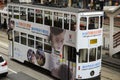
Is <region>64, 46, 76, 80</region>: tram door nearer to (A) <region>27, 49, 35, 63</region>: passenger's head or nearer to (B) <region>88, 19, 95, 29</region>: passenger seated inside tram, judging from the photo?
(B) <region>88, 19, 95, 29</region>: passenger seated inside tram

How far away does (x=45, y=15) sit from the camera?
19.7 m

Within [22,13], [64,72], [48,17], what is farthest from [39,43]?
[64,72]

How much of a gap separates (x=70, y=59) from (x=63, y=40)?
119 centimetres

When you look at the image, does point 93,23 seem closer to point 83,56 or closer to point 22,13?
point 83,56

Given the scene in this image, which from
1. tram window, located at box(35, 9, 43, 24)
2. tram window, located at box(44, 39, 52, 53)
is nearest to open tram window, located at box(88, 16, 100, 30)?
tram window, located at box(44, 39, 52, 53)

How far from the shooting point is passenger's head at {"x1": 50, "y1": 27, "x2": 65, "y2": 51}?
1830cm

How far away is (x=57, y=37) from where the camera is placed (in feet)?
61.2

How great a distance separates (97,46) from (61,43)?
2.08 metres

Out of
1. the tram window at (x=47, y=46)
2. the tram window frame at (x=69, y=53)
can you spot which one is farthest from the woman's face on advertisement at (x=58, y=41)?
the tram window at (x=47, y=46)

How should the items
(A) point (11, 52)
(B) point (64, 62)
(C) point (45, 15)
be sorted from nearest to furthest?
1. (B) point (64, 62)
2. (C) point (45, 15)
3. (A) point (11, 52)

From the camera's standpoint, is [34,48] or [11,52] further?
[11,52]

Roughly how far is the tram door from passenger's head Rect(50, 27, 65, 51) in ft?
1.79

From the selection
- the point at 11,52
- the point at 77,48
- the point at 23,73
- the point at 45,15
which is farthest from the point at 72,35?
the point at 11,52

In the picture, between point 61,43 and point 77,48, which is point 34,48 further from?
point 77,48
